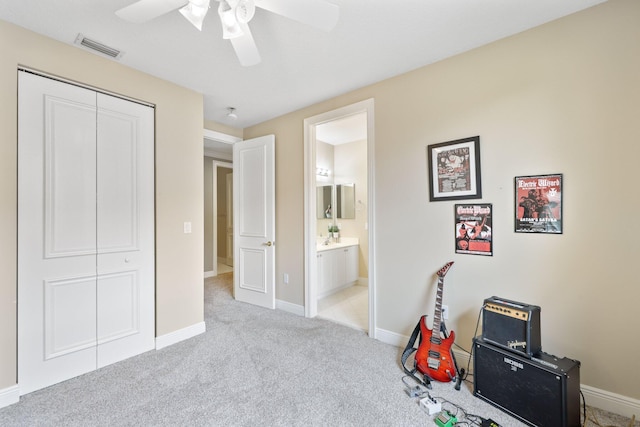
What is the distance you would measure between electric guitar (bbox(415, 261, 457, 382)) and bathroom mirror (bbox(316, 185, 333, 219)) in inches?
120

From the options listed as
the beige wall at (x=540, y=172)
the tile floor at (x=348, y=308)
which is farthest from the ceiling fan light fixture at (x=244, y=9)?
the tile floor at (x=348, y=308)

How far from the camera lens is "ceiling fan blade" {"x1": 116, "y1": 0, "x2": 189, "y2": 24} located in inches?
54.6

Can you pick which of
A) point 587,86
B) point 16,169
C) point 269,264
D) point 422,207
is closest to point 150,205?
point 16,169

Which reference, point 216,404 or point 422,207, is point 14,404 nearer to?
point 216,404

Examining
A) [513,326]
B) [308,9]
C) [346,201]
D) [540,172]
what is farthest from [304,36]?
[346,201]

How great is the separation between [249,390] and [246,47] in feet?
7.41

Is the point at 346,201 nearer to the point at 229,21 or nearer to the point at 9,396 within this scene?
the point at 229,21

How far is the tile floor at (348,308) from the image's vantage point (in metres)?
3.15

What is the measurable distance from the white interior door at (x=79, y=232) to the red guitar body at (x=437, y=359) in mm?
2370

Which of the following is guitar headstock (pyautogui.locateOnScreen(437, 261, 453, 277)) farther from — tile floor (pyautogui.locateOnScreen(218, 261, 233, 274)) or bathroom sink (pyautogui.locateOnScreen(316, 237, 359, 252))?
tile floor (pyautogui.locateOnScreen(218, 261, 233, 274))

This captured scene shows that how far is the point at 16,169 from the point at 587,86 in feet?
12.5

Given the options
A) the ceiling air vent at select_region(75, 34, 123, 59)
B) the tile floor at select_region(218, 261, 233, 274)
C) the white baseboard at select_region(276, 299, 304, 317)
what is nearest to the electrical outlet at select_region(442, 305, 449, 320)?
the white baseboard at select_region(276, 299, 304, 317)

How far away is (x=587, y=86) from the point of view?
1.74 meters

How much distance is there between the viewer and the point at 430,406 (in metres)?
1.68
